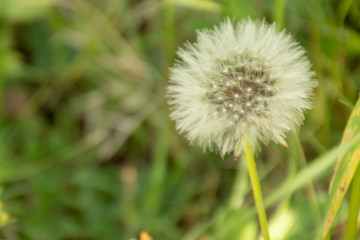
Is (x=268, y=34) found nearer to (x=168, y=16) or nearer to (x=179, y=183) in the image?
(x=168, y=16)

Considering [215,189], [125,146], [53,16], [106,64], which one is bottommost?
[215,189]

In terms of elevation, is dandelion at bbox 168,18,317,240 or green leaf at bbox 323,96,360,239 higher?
dandelion at bbox 168,18,317,240

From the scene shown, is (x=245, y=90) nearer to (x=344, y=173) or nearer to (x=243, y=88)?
(x=243, y=88)

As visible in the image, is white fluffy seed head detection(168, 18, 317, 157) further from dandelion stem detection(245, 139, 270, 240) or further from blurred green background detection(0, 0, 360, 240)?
blurred green background detection(0, 0, 360, 240)

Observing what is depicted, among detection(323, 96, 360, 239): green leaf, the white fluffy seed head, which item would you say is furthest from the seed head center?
detection(323, 96, 360, 239): green leaf

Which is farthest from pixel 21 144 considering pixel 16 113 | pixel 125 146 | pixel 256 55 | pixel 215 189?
pixel 256 55

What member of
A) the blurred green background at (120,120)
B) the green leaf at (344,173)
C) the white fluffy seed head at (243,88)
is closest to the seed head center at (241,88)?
the white fluffy seed head at (243,88)

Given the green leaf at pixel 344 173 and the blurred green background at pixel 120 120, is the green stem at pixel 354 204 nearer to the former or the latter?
the green leaf at pixel 344 173
